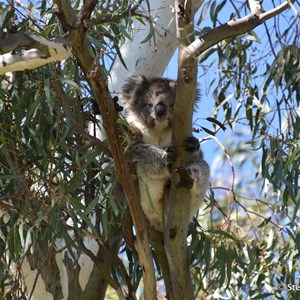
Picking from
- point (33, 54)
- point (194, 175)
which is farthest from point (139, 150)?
point (33, 54)

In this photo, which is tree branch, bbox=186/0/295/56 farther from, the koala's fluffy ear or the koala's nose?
the koala's fluffy ear

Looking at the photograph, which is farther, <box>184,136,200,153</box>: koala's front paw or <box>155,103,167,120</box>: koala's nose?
<box>155,103,167,120</box>: koala's nose

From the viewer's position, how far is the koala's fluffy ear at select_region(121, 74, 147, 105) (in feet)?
12.8

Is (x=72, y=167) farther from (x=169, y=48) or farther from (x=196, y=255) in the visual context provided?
(x=169, y=48)

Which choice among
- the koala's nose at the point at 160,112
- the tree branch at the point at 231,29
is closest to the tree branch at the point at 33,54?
the tree branch at the point at 231,29

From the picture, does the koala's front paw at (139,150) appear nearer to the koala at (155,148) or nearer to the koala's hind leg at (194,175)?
the koala at (155,148)

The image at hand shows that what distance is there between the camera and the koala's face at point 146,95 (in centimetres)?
385

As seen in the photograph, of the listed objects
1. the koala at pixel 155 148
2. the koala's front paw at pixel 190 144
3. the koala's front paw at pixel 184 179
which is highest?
the koala at pixel 155 148

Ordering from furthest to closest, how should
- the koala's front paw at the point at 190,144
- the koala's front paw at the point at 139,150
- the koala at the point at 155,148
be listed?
1. the koala's front paw at the point at 139,150
2. the koala at the point at 155,148
3. the koala's front paw at the point at 190,144

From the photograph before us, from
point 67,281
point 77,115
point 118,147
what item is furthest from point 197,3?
point 67,281

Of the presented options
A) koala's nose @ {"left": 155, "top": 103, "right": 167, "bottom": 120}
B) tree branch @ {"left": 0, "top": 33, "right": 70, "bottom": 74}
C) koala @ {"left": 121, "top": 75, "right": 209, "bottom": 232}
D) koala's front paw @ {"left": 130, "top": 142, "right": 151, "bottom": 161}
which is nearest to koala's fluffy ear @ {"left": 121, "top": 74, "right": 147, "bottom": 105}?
koala @ {"left": 121, "top": 75, "right": 209, "bottom": 232}

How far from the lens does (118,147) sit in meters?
2.68

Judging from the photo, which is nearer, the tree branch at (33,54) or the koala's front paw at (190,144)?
the tree branch at (33,54)

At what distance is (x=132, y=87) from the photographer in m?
3.92
